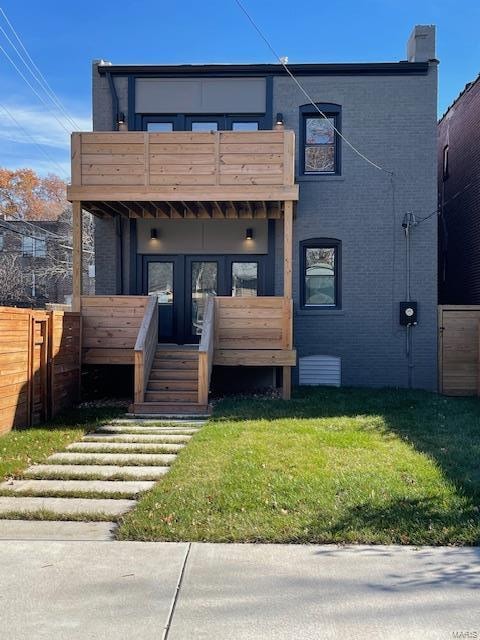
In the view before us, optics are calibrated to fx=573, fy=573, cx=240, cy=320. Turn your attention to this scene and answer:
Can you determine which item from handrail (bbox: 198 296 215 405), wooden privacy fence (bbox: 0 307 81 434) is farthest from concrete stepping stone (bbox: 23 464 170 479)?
handrail (bbox: 198 296 215 405)

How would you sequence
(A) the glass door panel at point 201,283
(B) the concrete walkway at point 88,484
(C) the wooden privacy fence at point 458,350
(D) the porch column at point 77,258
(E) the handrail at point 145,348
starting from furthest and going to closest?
(A) the glass door panel at point 201,283 → (C) the wooden privacy fence at point 458,350 → (D) the porch column at point 77,258 → (E) the handrail at point 145,348 → (B) the concrete walkway at point 88,484

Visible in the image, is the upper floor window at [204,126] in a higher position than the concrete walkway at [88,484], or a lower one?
higher

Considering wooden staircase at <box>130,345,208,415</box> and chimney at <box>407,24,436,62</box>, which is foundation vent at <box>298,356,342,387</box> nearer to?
wooden staircase at <box>130,345,208,415</box>

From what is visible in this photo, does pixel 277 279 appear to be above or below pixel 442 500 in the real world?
above

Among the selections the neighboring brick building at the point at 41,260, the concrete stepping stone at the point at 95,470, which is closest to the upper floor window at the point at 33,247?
the neighboring brick building at the point at 41,260

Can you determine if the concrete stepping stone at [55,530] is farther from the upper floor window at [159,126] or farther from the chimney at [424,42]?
the chimney at [424,42]

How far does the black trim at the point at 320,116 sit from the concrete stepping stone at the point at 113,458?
8113mm

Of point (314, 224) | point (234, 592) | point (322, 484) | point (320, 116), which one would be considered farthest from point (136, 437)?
point (320, 116)

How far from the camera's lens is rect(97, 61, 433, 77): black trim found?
12602 mm

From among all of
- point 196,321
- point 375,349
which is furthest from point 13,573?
point 375,349

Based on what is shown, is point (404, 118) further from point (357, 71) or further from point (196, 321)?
point (196, 321)

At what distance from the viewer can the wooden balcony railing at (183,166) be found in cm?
1080

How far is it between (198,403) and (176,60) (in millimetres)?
7938

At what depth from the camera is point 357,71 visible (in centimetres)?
1271
